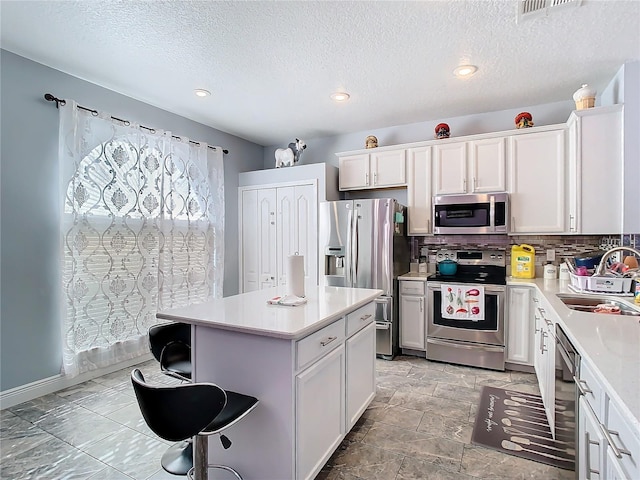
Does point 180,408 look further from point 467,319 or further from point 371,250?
point 467,319

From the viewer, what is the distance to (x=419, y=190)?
3.80 metres

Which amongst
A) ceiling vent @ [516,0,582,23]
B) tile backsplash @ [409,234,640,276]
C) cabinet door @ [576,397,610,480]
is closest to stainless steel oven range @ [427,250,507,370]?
tile backsplash @ [409,234,640,276]

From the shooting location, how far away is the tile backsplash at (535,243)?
10.8 feet

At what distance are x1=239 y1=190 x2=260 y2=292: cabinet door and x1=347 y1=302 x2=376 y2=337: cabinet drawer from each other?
2.45 metres

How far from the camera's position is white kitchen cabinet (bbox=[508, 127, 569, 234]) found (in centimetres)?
319

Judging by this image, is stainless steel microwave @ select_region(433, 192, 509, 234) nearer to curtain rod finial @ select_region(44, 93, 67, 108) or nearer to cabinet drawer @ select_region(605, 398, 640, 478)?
cabinet drawer @ select_region(605, 398, 640, 478)

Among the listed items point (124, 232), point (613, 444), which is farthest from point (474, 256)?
point (124, 232)

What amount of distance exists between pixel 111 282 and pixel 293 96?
2.45m

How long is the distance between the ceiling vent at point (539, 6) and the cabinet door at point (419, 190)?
5.68 ft

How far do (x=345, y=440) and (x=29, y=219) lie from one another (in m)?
2.86

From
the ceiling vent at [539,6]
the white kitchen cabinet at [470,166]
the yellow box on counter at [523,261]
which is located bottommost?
the yellow box on counter at [523,261]

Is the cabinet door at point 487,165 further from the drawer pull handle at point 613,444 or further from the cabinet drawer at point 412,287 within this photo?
the drawer pull handle at point 613,444

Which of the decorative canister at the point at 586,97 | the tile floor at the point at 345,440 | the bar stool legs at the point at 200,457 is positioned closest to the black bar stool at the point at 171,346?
the bar stool legs at the point at 200,457

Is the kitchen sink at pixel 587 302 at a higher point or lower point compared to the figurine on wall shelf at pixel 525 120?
lower
